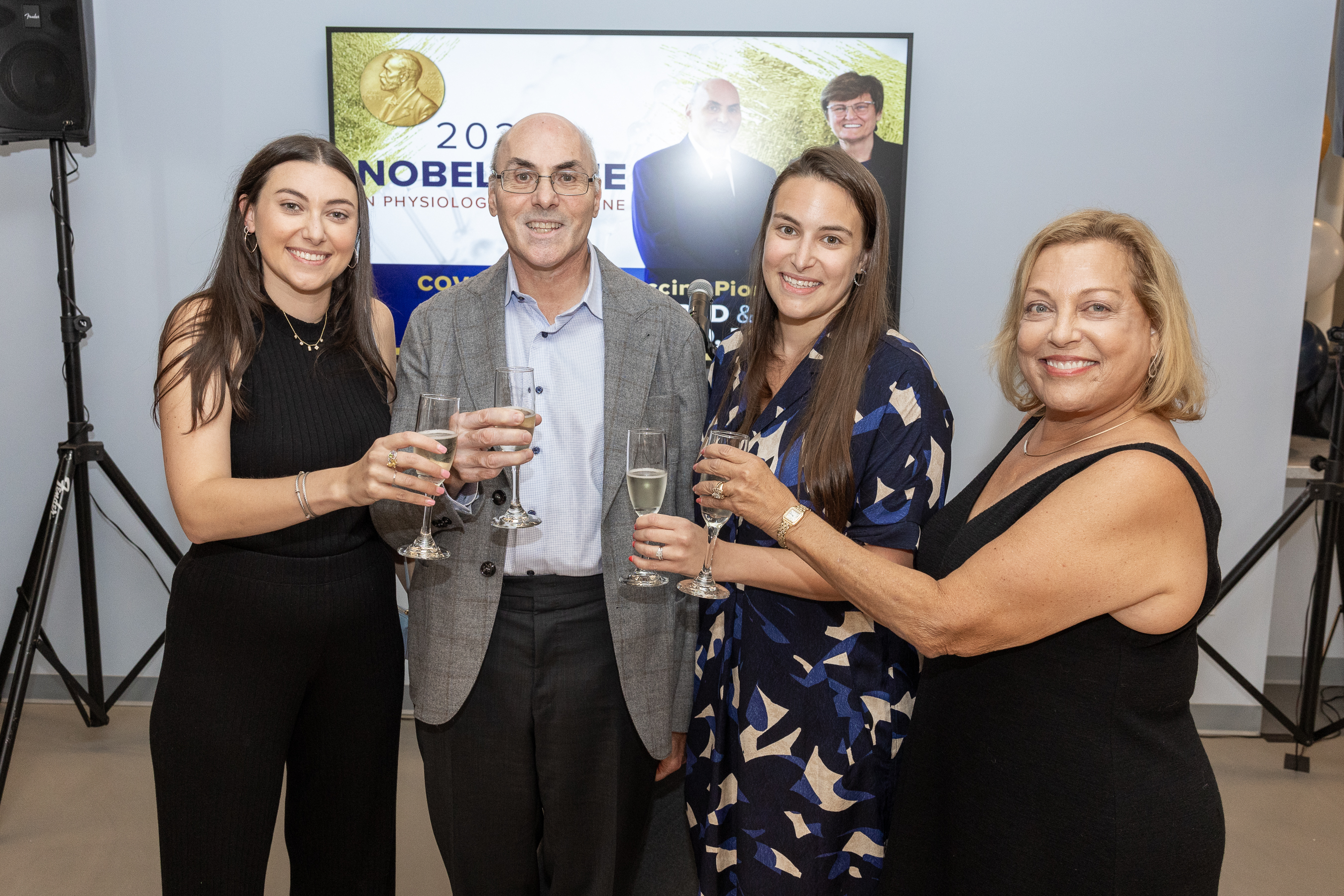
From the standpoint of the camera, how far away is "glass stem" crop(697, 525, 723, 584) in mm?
1644

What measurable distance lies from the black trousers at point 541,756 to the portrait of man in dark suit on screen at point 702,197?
220 cm

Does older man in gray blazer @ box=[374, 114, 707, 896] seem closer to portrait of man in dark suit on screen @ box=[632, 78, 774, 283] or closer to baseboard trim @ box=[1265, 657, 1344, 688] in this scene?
portrait of man in dark suit on screen @ box=[632, 78, 774, 283]

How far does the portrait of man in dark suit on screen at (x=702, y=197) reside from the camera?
3.73 m

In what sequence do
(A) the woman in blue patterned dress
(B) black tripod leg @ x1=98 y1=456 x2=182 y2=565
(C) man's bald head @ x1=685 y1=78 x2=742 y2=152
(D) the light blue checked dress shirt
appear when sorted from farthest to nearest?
(C) man's bald head @ x1=685 y1=78 x2=742 y2=152
(B) black tripod leg @ x1=98 y1=456 x2=182 y2=565
(D) the light blue checked dress shirt
(A) the woman in blue patterned dress

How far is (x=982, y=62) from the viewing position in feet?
12.4

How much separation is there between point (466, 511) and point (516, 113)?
242cm

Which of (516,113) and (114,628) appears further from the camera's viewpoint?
(114,628)

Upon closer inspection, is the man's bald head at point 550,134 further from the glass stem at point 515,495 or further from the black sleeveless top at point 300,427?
the glass stem at point 515,495

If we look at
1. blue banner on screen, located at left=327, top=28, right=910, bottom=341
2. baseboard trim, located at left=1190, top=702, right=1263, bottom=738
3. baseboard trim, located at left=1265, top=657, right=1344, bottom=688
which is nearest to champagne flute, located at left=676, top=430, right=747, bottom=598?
blue banner on screen, located at left=327, top=28, right=910, bottom=341

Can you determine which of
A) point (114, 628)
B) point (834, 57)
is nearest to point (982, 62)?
point (834, 57)

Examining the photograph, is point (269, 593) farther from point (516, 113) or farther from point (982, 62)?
point (982, 62)

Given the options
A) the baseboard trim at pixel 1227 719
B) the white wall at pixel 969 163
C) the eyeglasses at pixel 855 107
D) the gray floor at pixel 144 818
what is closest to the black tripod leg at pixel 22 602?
the gray floor at pixel 144 818

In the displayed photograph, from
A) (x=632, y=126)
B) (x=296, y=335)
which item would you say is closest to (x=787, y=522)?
(x=296, y=335)

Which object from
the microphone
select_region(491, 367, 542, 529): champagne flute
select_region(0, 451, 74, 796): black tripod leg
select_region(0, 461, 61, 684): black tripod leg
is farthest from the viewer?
select_region(0, 461, 61, 684): black tripod leg
